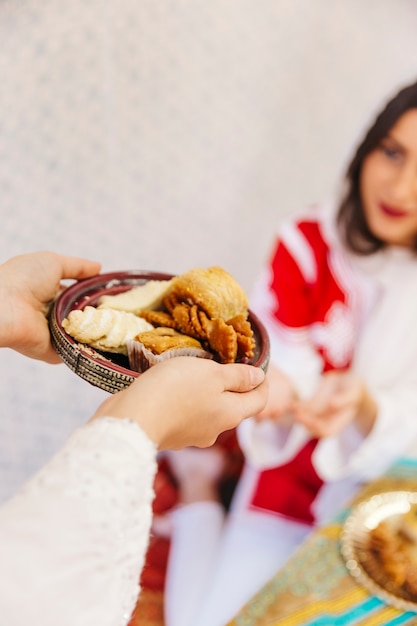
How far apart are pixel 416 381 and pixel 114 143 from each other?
0.87m

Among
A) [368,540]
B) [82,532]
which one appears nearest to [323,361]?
[368,540]

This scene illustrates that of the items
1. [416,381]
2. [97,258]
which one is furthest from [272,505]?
[97,258]

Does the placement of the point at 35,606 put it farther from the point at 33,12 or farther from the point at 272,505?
the point at 272,505

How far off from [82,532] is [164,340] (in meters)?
0.21

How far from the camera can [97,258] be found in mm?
1139

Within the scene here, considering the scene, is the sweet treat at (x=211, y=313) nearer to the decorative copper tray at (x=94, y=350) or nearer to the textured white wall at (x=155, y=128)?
the decorative copper tray at (x=94, y=350)

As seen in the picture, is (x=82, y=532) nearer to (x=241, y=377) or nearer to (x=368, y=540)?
(x=241, y=377)

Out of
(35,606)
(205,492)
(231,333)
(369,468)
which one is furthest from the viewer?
(205,492)

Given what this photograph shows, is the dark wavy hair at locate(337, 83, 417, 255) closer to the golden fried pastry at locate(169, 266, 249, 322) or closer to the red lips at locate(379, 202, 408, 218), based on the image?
the red lips at locate(379, 202, 408, 218)

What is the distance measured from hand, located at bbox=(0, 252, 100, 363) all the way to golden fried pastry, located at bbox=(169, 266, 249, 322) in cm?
15

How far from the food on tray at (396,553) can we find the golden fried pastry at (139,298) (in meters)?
0.54

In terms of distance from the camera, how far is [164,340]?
57 centimetres

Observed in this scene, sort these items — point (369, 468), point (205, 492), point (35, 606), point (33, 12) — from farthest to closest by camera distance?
point (205, 492), point (369, 468), point (33, 12), point (35, 606)

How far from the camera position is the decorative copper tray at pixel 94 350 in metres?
0.53
